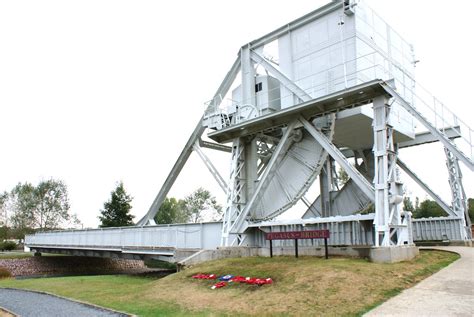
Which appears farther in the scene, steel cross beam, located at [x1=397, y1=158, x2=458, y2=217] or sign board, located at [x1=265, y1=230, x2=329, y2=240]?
steel cross beam, located at [x1=397, y1=158, x2=458, y2=217]

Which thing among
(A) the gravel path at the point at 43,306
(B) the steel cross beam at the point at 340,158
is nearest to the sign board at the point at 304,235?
(B) the steel cross beam at the point at 340,158

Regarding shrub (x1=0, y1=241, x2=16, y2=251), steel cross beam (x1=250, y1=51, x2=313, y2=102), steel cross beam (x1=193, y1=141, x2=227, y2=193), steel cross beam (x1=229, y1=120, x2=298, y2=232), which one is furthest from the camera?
shrub (x1=0, y1=241, x2=16, y2=251)

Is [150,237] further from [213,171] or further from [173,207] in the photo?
[173,207]

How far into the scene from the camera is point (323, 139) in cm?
1889

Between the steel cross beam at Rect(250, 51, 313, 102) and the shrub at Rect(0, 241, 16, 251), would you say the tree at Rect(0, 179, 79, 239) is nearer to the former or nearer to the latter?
the shrub at Rect(0, 241, 16, 251)

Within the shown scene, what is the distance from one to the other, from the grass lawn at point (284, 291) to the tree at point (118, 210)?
3730 cm

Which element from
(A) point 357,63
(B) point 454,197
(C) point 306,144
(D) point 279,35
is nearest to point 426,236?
(B) point 454,197

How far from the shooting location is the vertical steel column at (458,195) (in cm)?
2264

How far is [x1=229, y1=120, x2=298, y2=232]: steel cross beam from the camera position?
20.3 m

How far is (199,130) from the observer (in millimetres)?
26828

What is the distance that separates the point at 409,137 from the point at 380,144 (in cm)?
653

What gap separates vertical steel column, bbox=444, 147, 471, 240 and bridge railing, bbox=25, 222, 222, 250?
1346 cm

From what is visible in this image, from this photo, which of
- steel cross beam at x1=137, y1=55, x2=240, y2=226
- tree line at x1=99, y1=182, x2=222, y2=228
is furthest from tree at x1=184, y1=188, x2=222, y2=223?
steel cross beam at x1=137, y1=55, x2=240, y2=226

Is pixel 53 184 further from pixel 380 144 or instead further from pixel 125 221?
pixel 380 144
